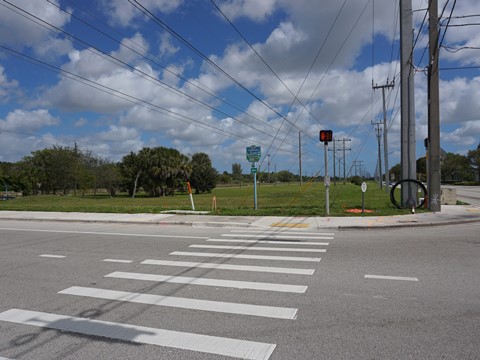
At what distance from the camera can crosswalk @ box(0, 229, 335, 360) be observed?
4.24 metres

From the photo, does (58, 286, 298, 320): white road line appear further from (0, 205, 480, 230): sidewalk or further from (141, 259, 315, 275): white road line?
(0, 205, 480, 230): sidewalk

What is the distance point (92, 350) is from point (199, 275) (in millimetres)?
3207

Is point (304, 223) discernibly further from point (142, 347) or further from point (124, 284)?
point (142, 347)

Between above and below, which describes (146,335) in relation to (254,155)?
below

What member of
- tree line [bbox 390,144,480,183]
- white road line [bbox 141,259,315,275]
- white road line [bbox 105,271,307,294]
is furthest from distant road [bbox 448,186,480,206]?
tree line [bbox 390,144,480,183]

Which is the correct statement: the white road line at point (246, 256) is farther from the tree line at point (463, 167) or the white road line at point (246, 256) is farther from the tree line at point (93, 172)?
the tree line at point (463, 167)

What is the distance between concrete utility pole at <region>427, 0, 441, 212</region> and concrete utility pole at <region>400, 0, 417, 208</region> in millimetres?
952

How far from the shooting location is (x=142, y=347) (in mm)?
4117

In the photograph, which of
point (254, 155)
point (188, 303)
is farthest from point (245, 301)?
point (254, 155)

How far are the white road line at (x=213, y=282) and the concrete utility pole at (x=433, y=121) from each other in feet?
46.9

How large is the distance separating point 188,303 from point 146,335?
3.87 feet

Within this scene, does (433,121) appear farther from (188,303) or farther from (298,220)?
(188,303)

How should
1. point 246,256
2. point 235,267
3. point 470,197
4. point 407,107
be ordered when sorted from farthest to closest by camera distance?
1. point 470,197
2. point 407,107
3. point 246,256
4. point 235,267

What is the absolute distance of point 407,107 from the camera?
19.3 metres
